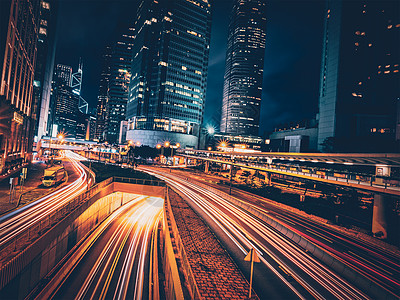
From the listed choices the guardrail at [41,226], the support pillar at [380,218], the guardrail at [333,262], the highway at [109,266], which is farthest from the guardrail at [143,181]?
the support pillar at [380,218]

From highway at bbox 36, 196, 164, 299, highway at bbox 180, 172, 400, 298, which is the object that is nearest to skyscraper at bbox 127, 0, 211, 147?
highway at bbox 36, 196, 164, 299

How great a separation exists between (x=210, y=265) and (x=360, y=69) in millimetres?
114275

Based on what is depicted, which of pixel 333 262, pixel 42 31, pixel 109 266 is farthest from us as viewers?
pixel 42 31

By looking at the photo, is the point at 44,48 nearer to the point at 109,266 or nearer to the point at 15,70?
the point at 15,70

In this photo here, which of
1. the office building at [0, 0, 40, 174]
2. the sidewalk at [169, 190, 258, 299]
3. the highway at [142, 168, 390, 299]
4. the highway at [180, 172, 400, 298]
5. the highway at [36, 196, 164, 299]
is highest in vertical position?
the office building at [0, 0, 40, 174]

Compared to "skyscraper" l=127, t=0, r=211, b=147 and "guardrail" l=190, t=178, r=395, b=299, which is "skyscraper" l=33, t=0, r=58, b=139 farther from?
"guardrail" l=190, t=178, r=395, b=299

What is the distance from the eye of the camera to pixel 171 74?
123875mm

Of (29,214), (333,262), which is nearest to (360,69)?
(333,262)

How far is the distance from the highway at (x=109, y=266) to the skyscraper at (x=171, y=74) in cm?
9219

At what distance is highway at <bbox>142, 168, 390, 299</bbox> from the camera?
12.3 m

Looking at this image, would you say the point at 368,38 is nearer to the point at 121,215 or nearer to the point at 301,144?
the point at 301,144

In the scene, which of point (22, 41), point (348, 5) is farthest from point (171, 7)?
point (22, 41)

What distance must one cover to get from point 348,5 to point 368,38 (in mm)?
18090

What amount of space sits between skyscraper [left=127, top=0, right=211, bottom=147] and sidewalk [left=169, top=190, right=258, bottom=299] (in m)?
103
